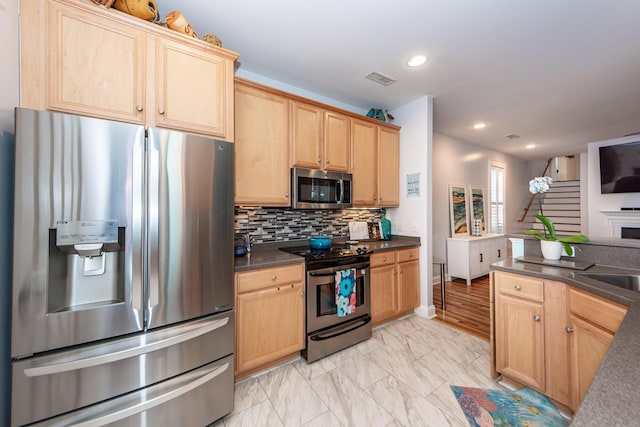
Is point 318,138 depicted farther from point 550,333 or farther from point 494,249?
point 494,249

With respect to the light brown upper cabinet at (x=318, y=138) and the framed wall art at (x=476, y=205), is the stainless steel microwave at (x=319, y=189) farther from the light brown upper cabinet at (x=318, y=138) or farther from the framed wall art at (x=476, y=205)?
the framed wall art at (x=476, y=205)

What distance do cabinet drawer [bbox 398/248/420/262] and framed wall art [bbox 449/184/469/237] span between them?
2.02 m

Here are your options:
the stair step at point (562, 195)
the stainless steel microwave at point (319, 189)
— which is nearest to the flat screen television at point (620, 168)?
the stair step at point (562, 195)

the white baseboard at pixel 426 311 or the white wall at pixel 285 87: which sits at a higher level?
the white wall at pixel 285 87

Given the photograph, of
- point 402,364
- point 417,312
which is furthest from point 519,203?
point 402,364

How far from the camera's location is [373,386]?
1.86 m

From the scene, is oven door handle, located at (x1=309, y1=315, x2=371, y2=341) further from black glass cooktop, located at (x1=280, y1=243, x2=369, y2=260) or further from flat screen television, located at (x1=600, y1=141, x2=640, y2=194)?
flat screen television, located at (x1=600, y1=141, x2=640, y2=194)

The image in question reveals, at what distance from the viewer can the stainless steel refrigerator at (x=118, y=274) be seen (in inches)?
42.2

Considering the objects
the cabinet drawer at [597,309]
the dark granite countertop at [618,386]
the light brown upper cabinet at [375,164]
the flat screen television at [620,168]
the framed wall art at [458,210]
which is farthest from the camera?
the framed wall art at [458,210]

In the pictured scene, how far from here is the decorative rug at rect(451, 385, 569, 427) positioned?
60.2 inches

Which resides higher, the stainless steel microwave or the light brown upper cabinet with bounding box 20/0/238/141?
the light brown upper cabinet with bounding box 20/0/238/141

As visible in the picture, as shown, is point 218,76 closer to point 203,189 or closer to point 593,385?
point 203,189

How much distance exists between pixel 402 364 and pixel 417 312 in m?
1.09

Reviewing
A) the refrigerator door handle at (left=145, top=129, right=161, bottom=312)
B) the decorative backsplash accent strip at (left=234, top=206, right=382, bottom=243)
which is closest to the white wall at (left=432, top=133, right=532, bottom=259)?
the decorative backsplash accent strip at (left=234, top=206, right=382, bottom=243)
